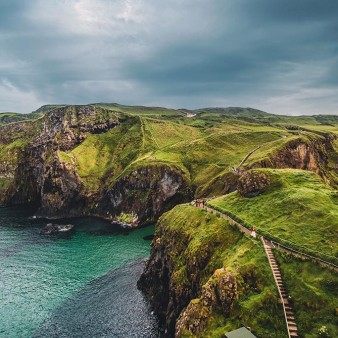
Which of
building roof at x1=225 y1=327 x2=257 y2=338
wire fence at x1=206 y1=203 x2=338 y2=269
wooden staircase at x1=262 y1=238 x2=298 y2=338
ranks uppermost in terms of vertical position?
wire fence at x1=206 y1=203 x2=338 y2=269

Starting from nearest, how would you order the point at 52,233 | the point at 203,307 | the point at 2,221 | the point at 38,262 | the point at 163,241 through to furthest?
the point at 203,307
the point at 163,241
the point at 38,262
the point at 52,233
the point at 2,221

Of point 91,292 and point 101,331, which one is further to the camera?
point 91,292

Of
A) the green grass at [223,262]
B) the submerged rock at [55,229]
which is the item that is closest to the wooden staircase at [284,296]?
the green grass at [223,262]

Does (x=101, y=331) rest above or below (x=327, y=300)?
below

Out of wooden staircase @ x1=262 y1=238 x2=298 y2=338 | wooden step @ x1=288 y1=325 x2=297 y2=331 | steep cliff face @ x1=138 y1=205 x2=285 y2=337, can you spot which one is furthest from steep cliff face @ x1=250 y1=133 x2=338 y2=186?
wooden step @ x1=288 y1=325 x2=297 y2=331

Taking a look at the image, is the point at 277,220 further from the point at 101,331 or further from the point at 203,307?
the point at 101,331

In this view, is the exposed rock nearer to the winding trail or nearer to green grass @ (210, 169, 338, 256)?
green grass @ (210, 169, 338, 256)

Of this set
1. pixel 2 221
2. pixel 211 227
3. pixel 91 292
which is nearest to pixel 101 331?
pixel 91 292

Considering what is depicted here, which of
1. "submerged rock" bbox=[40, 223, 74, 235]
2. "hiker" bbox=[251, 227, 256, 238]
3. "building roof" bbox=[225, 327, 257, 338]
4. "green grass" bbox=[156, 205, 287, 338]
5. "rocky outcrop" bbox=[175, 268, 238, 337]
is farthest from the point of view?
"submerged rock" bbox=[40, 223, 74, 235]
